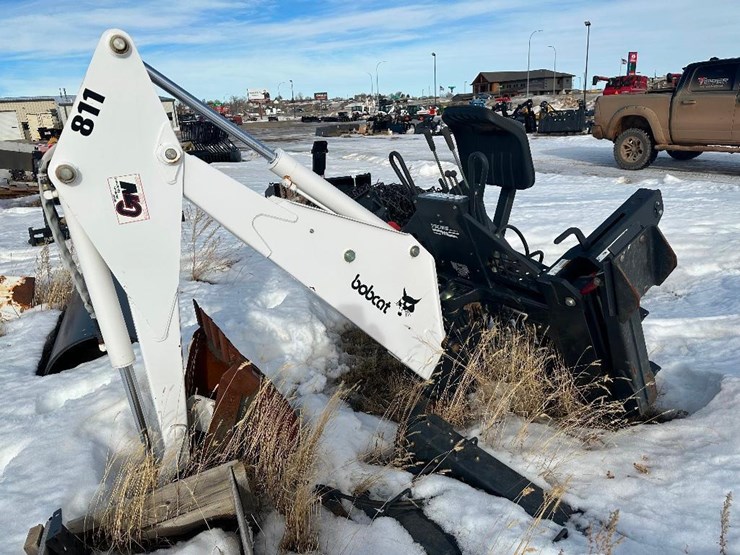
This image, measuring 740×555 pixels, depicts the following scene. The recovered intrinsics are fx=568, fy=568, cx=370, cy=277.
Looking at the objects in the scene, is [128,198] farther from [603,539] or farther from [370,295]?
[603,539]

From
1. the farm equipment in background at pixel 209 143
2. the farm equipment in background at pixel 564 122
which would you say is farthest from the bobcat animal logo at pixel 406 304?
the farm equipment in background at pixel 564 122

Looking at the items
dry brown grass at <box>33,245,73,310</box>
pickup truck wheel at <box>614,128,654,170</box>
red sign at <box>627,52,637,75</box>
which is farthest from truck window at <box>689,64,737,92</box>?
red sign at <box>627,52,637,75</box>

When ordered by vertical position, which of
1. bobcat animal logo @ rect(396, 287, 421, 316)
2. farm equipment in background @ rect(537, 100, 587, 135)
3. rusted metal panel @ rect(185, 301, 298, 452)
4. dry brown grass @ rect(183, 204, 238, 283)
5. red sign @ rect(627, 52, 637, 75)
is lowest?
dry brown grass @ rect(183, 204, 238, 283)

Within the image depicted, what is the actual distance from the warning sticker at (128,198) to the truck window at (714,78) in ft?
41.2

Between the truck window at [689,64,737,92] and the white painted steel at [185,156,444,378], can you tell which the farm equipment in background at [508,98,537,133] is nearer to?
the truck window at [689,64,737,92]

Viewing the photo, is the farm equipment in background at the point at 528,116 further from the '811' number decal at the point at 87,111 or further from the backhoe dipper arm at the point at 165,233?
the '811' number decal at the point at 87,111

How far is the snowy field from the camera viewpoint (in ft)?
8.02

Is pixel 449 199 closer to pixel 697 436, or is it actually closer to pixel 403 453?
pixel 403 453

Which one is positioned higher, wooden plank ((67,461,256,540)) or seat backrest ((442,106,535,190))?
seat backrest ((442,106,535,190))

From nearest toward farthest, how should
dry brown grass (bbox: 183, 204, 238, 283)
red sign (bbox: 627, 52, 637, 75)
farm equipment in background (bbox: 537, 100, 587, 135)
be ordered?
dry brown grass (bbox: 183, 204, 238, 283) → farm equipment in background (bbox: 537, 100, 587, 135) → red sign (bbox: 627, 52, 637, 75)

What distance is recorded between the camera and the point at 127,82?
2078mm

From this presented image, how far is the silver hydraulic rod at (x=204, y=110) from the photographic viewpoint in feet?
7.64

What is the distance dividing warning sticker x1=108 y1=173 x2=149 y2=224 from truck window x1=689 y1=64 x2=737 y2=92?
1256 cm

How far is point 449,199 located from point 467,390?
1251 millimetres
